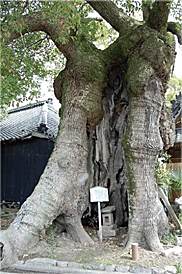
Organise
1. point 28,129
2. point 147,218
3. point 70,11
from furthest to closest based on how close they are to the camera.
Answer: point 28,129
point 147,218
point 70,11

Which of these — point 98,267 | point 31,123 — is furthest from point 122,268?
point 31,123

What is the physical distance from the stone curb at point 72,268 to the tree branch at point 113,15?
4.75 meters

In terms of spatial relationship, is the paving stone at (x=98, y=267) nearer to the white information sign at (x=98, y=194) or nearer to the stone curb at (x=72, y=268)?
the stone curb at (x=72, y=268)

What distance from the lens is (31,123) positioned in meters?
11.1

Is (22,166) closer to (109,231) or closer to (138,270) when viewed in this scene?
(109,231)

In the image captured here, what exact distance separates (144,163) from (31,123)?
6.91m

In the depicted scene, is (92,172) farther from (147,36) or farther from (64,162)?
(147,36)

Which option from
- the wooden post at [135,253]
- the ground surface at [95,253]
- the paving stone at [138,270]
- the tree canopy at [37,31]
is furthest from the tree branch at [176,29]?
the paving stone at [138,270]

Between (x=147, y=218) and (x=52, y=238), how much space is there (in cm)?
175

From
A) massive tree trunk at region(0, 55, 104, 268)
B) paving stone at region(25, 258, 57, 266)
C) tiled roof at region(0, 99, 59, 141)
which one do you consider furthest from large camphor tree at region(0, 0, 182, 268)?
tiled roof at region(0, 99, 59, 141)

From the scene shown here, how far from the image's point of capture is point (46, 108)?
40.8 ft

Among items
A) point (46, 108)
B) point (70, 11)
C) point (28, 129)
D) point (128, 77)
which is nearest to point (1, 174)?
point (28, 129)

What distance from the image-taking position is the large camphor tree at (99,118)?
15.7 feet

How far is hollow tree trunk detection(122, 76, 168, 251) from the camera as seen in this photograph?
4.93 meters
